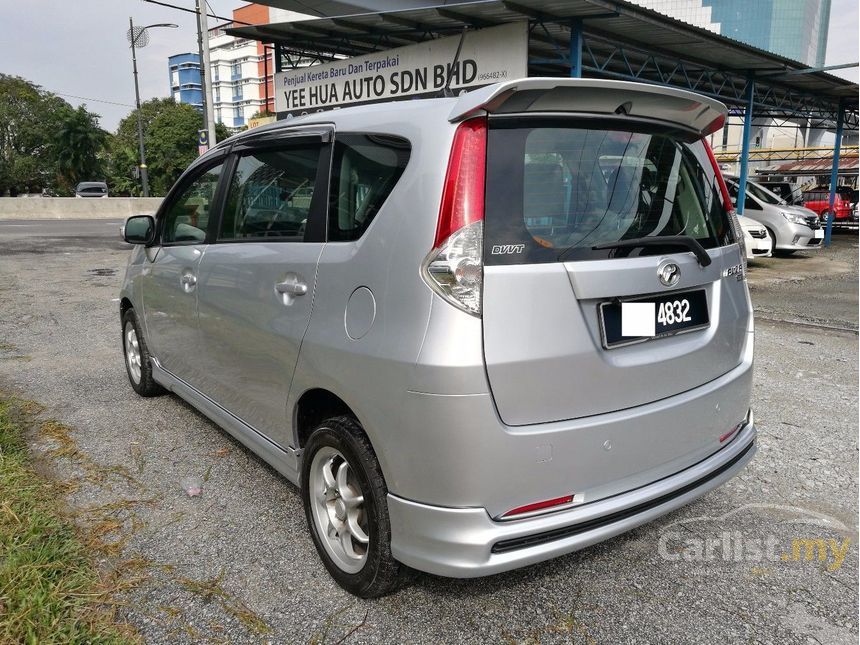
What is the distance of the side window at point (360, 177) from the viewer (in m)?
2.26

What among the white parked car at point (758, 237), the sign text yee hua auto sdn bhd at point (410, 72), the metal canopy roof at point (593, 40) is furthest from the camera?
the white parked car at point (758, 237)

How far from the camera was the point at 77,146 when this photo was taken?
59375 mm

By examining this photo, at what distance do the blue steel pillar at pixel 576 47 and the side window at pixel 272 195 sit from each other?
7.28 metres

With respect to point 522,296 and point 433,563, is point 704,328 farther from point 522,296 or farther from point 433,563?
point 433,563

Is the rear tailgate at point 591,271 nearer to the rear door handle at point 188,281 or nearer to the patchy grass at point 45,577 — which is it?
the patchy grass at point 45,577

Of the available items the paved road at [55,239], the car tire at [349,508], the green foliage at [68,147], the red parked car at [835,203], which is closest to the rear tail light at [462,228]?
the car tire at [349,508]

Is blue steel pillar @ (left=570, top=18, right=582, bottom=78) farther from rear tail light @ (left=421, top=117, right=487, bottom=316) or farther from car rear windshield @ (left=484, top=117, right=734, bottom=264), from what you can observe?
rear tail light @ (left=421, top=117, right=487, bottom=316)

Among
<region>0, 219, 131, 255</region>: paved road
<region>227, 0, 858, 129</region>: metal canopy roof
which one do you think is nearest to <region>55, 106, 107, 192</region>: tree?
<region>0, 219, 131, 255</region>: paved road

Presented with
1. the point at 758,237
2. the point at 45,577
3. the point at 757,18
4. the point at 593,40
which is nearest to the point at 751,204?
the point at 758,237

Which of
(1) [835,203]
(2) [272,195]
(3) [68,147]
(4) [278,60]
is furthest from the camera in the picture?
(3) [68,147]

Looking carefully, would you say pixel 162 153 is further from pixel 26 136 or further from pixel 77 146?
pixel 26 136

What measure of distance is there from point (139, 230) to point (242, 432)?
1830 millimetres

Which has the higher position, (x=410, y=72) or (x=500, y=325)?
(x=410, y=72)

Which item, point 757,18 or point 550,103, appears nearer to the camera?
point 550,103
